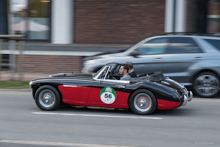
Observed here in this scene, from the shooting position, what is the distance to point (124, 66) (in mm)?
7641

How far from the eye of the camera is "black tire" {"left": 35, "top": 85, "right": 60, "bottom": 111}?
7.41 meters

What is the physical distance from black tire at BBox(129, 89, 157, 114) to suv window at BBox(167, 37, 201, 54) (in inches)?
121

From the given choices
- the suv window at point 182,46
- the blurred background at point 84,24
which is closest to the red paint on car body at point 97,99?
the suv window at point 182,46

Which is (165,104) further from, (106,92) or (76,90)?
(76,90)

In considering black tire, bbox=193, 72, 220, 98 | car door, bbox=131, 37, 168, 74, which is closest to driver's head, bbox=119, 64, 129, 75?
car door, bbox=131, 37, 168, 74

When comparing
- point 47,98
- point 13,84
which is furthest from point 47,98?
point 13,84

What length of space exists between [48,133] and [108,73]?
→ 2096 millimetres

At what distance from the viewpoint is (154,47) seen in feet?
32.6

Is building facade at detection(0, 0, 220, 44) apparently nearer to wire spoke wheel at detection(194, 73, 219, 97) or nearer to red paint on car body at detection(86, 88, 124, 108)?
wire spoke wheel at detection(194, 73, 219, 97)

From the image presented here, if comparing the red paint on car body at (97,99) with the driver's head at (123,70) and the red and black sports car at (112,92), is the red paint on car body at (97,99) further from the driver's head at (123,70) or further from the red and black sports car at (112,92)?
the driver's head at (123,70)

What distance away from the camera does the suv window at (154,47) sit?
9906 mm

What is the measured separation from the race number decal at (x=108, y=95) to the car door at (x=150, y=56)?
289cm

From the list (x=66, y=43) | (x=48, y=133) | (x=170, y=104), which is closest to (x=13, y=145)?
(x=48, y=133)

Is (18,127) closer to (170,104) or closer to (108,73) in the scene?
(108,73)
